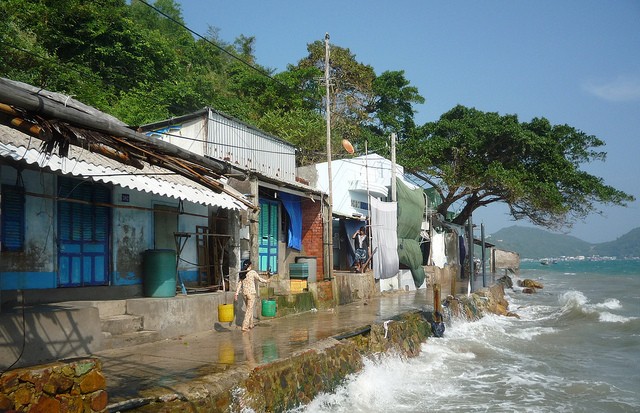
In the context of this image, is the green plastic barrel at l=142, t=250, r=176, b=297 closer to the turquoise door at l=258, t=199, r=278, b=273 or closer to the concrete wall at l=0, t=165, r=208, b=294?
the concrete wall at l=0, t=165, r=208, b=294

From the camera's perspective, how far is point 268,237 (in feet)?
59.1

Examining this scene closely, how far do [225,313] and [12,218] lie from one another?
5.09 m

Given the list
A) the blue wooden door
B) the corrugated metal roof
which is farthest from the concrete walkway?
the corrugated metal roof

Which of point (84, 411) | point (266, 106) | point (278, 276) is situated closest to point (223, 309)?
point (278, 276)

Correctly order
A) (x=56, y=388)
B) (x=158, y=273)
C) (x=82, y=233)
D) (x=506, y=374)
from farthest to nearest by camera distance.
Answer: (x=506, y=374) < (x=158, y=273) < (x=82, y=233) < (x=56, y=388)

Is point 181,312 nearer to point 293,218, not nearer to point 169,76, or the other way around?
point 293,218

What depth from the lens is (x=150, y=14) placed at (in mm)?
40469

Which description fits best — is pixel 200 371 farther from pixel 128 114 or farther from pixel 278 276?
pixel 128 114

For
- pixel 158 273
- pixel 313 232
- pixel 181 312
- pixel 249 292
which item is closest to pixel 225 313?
pixel 249 292

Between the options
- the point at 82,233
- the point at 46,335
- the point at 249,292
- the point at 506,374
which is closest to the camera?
the point at 46,335

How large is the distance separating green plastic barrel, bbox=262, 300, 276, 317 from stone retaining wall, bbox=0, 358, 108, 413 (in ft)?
29.0

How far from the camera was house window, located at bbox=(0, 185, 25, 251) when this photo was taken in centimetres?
939

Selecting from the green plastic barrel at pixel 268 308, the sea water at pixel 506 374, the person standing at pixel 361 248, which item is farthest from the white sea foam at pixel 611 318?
the green plastic barrel at pixel 268 308

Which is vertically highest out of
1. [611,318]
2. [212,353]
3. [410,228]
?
[410,228]
